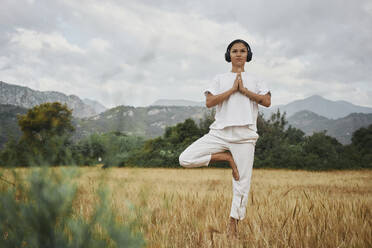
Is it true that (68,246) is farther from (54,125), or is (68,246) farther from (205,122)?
(205,122)

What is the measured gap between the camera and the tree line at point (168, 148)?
0.84 meters

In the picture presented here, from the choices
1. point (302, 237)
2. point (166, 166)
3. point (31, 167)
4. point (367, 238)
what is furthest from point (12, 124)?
point (166, 166)

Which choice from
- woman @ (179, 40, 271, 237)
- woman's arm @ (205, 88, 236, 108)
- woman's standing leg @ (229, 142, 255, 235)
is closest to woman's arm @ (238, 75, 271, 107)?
woman @ (179, 40, 271, 237)

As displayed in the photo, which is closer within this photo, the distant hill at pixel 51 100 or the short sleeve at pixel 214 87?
the distant hill at pixel 51 100

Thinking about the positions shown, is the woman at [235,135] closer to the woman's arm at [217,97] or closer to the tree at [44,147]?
the woman's arm at [217,97]

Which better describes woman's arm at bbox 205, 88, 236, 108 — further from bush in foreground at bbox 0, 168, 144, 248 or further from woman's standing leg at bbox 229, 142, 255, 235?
bush in foreground at bbox 0, 168, 144, 248

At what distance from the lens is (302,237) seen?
230 centimetres

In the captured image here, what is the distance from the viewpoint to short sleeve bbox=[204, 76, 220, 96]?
2.98 m

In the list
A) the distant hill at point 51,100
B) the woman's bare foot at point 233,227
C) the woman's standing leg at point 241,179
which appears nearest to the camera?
the distant hill at point 51,100

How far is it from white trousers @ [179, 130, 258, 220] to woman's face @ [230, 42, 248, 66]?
2.92ft

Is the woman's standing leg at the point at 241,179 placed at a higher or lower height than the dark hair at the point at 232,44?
lower

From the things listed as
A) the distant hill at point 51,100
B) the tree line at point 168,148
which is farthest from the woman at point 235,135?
the distant hill at point 51,100

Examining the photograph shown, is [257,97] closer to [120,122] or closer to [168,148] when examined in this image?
[120,122]

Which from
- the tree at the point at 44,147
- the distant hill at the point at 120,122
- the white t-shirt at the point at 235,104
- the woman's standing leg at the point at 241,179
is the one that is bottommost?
the woman's standing leg at the point at 241,179
